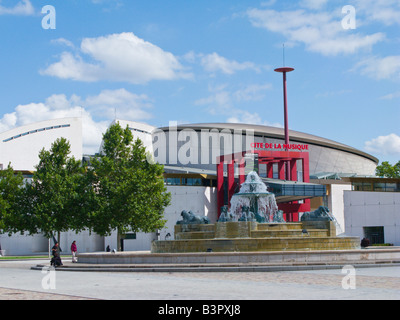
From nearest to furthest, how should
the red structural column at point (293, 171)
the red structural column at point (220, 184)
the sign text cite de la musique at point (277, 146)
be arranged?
the red structural column at point (220, 184) → the sign text cite de la musique at point (277, 146) → the red structural column at point (293, 171)

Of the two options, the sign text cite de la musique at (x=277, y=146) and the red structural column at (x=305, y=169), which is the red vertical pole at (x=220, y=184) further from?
the red structural column at (x=305, y=169)

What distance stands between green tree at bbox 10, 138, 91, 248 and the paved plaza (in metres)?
29.2

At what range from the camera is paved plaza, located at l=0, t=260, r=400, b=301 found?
44.4 feet

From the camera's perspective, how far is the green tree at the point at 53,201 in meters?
47.8

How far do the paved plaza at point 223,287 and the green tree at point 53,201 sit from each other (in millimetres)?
29156

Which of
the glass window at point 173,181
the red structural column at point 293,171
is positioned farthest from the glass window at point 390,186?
the glass window at point 173,181

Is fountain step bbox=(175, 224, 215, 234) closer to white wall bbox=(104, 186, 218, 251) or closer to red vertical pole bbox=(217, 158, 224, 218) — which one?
white wall bbox=(104, 186, 218, 251)

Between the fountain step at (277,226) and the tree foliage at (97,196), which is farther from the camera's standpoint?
the tree foliage at (97,196)

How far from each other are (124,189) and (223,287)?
103ft

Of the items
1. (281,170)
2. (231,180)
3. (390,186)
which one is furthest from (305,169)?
(390,186)

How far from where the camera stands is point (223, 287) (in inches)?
621

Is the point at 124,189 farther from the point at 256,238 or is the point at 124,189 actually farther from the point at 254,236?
the point at 256,238

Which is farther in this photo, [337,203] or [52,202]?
[337,203]
